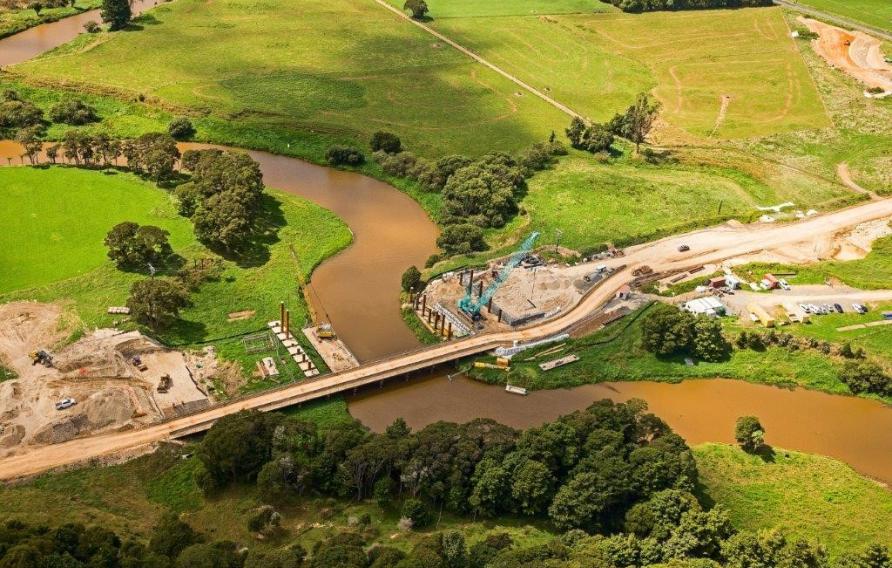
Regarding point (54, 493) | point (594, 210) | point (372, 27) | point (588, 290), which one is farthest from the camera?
point (372, 27)

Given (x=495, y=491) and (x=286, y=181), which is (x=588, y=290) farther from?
(x=286, y=181)

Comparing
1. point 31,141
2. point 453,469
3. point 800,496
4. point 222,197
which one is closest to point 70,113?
point 31,141

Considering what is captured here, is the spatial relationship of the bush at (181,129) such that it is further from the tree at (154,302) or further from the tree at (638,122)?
the tree at (638,122)

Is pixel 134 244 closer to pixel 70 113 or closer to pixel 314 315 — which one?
pixel 314 315

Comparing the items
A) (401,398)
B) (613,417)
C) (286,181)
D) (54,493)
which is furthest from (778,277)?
(54,493)

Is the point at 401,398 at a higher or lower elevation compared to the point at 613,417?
lower

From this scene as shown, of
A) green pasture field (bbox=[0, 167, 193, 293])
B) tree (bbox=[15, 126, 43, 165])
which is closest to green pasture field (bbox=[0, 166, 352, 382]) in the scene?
green pasture field (bbox=[0, 167, 193, 293])

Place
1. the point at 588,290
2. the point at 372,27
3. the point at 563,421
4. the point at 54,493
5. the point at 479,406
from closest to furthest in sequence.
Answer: the point at 54,493 → the point at 563,421 → the point at 479,406 → the point at 588,290 → the point at 372,27
